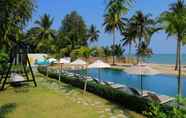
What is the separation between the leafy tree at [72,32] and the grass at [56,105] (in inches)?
1244

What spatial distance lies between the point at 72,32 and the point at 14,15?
101ft

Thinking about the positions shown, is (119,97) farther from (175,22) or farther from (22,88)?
(22,88)

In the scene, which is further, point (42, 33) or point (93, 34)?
point (93, 34)

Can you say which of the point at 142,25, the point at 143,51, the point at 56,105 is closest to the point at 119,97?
the point at 56,105

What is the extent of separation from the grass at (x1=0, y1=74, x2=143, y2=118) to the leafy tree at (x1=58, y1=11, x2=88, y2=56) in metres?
31.6

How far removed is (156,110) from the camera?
5098 mm

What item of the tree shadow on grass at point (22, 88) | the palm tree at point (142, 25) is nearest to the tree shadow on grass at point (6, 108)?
the tree shadow on grass at point (22, 88)

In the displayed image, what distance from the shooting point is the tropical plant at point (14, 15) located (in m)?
18.0

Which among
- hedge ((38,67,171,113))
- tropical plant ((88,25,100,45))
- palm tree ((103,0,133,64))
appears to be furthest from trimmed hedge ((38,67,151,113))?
tropical plant ((88,25,100,45))

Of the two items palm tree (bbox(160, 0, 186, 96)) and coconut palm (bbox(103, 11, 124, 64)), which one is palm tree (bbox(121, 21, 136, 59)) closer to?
coconut palm (bbox(103, 11, 124, 64))

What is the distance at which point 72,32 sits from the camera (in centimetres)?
4991

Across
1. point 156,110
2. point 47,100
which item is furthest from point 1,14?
point 156,110

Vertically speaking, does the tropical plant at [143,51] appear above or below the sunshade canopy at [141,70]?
above

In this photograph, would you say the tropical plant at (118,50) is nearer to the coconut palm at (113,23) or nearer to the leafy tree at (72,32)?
the coconut palm at (113,23)
